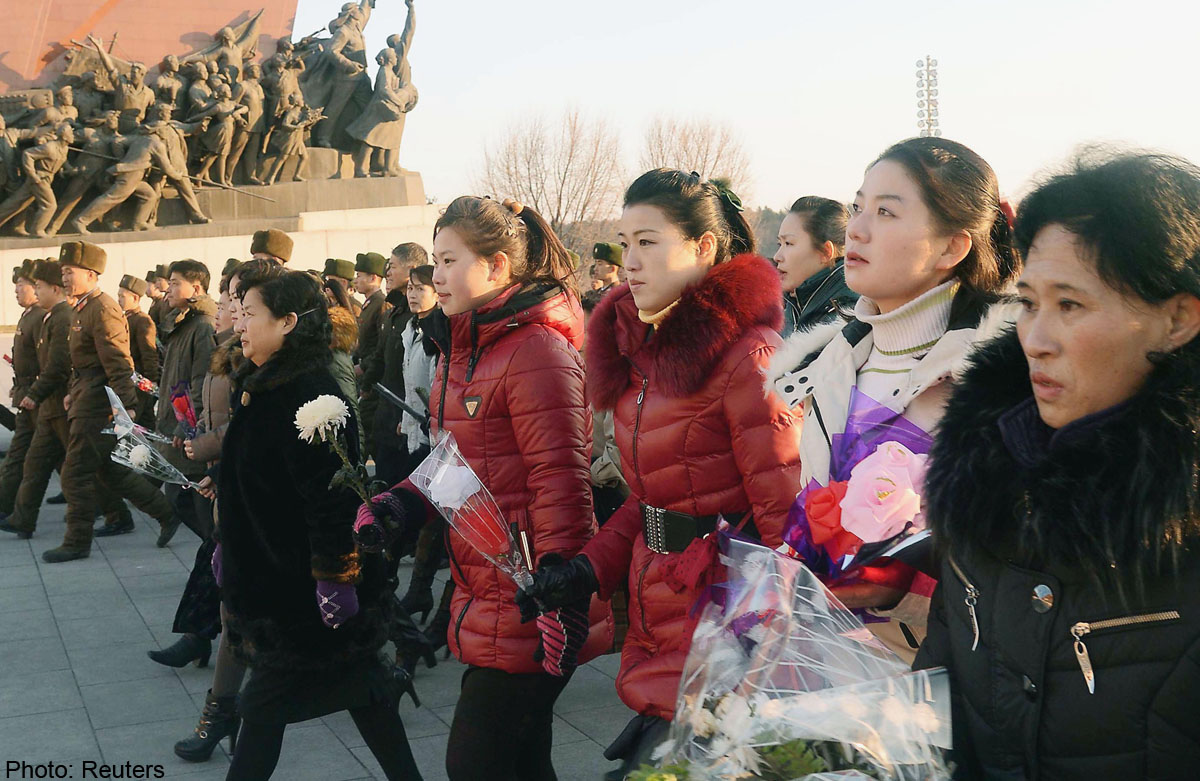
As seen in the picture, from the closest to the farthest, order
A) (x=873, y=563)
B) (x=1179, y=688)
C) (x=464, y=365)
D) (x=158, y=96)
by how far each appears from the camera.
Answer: (x=1179, y=688), (x=873, y=563), (x=464, y=365), (x=158, y=96)

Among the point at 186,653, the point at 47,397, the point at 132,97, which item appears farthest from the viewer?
the point at 132,97

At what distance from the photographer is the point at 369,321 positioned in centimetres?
995

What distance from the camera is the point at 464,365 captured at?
3.63m

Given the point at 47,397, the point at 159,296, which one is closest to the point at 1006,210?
the point at 47,397

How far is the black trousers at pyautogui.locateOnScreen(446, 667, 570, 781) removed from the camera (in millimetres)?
3225

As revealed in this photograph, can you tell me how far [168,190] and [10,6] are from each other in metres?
5.51

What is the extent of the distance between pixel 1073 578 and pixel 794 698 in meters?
0.42

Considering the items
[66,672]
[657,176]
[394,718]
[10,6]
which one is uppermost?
[10,6]

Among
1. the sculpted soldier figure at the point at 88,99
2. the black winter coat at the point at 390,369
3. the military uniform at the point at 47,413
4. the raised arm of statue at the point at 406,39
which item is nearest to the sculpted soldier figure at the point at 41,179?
the sculpted soldier figure at the point at 88,99

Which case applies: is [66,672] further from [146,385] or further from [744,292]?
[744,292]

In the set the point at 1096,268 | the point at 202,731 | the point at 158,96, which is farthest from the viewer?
the point at 158,96

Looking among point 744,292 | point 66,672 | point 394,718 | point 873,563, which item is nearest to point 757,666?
point 873,563

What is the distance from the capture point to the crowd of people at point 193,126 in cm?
2288

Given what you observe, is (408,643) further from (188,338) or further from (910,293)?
(910,293)
